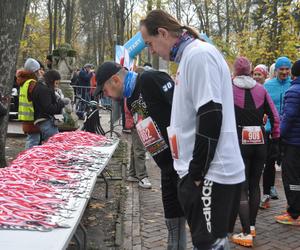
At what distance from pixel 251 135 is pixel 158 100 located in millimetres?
1821

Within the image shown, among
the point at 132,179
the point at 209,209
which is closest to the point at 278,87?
the point at 132,179

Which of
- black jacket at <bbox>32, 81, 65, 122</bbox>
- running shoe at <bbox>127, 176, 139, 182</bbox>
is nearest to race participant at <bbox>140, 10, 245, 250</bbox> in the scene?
black jacket at <bbox>32, 81, 65, 122</bbox>

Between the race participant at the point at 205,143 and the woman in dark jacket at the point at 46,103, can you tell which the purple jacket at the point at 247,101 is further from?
the woman in dark jacket at the point at 46,103

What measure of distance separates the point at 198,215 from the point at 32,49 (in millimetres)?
40796

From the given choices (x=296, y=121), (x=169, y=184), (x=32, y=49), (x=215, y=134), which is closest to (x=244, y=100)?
(x=296, y=121)

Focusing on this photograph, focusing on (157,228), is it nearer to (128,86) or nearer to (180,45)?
(128,86)

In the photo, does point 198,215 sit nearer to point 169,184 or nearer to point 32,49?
Answer: point 169,184

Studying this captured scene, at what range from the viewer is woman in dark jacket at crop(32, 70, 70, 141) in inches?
270

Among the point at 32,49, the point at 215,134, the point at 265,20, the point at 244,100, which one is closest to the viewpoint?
the point at 215,134

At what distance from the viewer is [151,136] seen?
10.9 feet

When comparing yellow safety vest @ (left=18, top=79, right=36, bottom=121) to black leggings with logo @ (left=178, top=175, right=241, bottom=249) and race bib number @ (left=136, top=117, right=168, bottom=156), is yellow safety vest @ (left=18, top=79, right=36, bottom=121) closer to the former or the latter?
race bib number @ (left=136, top=117, right=168, bottom=156)

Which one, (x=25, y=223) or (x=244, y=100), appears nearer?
(x=25, y=223)

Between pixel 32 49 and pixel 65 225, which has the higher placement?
pixel 32 49

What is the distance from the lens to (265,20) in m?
14.1
